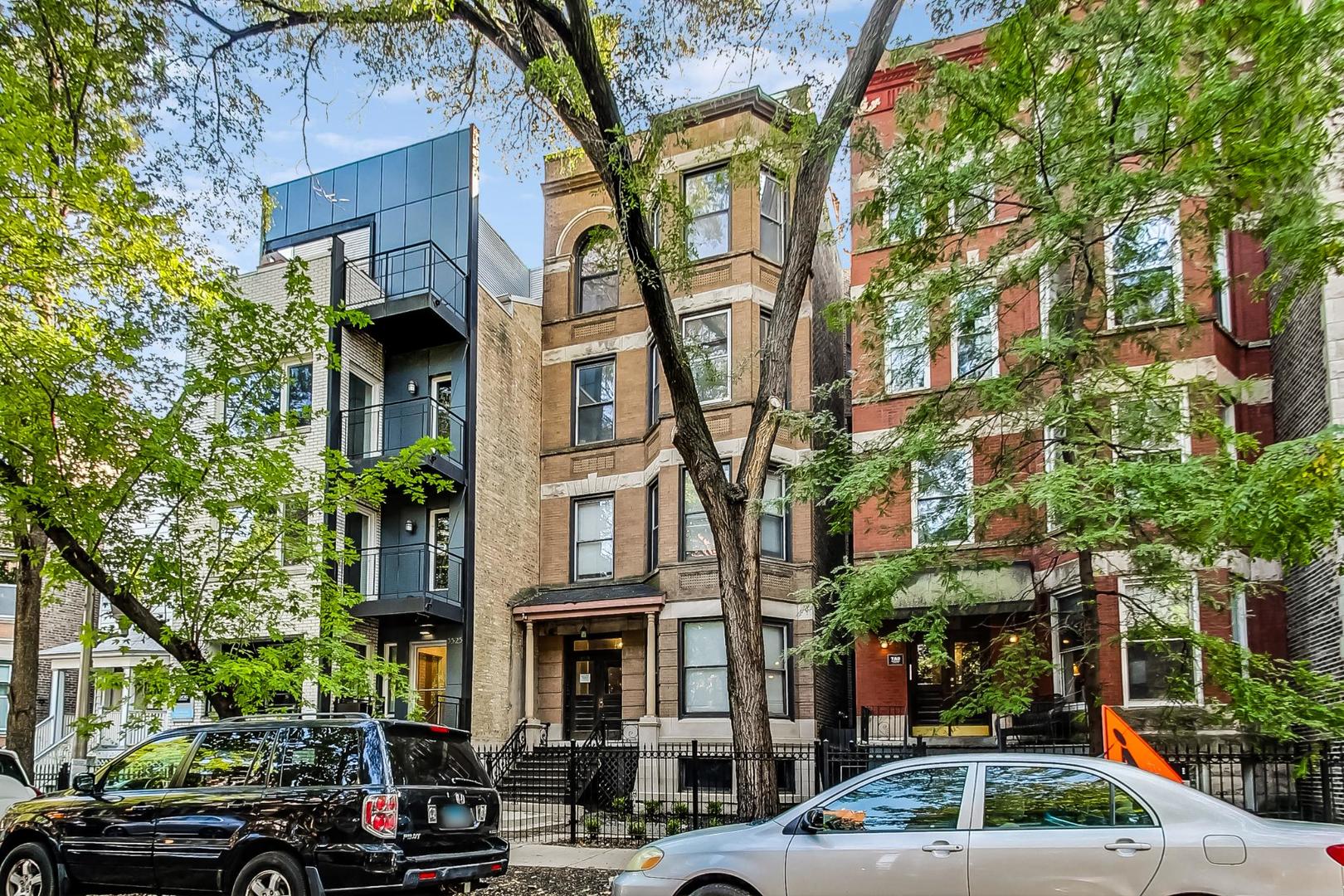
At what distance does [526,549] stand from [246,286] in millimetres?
8262

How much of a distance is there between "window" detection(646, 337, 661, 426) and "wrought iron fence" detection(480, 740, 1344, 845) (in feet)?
22.1

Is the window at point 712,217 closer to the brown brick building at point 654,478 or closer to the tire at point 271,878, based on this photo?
the brown brick building at point 654,478

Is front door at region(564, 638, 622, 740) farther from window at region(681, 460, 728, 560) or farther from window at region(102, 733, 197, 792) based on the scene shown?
window at region(102, 733, 197, 792)

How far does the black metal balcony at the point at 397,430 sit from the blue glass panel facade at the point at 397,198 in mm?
3276

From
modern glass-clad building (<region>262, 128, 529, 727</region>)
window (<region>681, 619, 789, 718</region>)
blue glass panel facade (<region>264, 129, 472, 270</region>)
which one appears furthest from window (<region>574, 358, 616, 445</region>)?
window (<region>681, 619, 789, 718</region>)

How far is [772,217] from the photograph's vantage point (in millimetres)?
22156

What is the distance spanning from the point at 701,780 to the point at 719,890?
40.4ft

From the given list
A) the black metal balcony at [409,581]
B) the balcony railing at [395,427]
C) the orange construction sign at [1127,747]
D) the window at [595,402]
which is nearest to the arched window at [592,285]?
the window at [595,402]

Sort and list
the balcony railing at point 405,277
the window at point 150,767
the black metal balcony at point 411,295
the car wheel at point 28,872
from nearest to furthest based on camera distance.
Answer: the window at point 150,767
the car wheel at point 28,872
the black metal balcony at point 411,295
the balcony railing at point 405,277

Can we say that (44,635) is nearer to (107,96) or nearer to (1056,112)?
(107,96)

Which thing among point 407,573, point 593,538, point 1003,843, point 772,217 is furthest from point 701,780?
point 1003,843

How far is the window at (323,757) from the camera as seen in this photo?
8.64m

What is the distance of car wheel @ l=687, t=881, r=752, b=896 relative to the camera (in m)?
7.34

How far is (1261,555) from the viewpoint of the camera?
8398 mm
